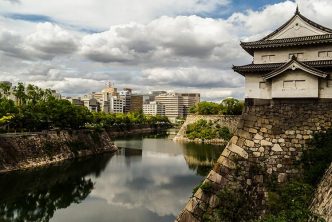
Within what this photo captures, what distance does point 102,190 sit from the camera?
31.8 meters

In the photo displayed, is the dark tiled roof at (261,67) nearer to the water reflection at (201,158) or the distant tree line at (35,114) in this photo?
the water reflection at (201,158)

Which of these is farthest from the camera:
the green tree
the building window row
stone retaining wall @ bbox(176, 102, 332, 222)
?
the green tree

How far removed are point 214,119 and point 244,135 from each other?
190 feet

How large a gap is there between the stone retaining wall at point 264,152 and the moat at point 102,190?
9.02 metres

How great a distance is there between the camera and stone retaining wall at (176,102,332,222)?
15070 millimetres

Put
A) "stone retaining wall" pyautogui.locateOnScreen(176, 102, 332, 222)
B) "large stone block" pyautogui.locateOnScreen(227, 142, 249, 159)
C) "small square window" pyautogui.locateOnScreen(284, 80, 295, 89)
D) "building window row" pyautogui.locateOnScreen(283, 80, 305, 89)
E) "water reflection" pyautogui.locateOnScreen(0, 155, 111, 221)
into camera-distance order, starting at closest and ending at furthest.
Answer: "stone retaining wall" pyautogui.locateOnScreen(176, 102, 332, 222), "large stone block" pyautogui.locateOnScreen(227, 142, 249, 159), "building window row" pyautogui.locateOnScreen(283, 80, 305, 89), "small square window" pyautogui.locateOnScreen(284, 80, 295, 89), "water reflection" pyautogui.locateOnScreen(0, 155, 111, 221)

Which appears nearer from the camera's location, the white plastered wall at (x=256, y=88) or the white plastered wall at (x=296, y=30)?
the white plastered wall at (x=256, y=88)

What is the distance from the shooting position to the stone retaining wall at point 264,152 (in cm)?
1507

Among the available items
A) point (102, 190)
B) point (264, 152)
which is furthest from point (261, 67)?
point (102, 190)

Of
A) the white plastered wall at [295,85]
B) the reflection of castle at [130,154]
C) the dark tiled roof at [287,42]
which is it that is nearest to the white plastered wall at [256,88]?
the white plastered wall at [295,85]

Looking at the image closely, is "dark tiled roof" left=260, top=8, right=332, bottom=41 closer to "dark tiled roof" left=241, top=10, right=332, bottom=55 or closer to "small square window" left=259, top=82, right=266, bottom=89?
"dark tiled roof" left=241, top=10, right=332, bottom=55

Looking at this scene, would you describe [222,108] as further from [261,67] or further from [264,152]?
[264,152]

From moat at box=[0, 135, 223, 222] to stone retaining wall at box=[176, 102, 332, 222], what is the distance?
9016 mm

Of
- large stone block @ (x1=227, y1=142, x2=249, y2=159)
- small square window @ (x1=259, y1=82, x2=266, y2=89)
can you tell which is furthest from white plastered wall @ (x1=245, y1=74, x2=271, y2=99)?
large stone block @ (x1=227, y1=142, x2=249, y2=159)
